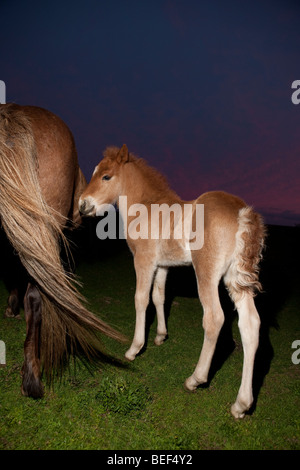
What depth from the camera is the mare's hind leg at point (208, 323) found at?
115 inches

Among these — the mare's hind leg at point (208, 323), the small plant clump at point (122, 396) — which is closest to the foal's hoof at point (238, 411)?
the mare's hind leg at point (208, 323)

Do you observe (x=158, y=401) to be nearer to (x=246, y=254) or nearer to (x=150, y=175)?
(x=246, y=254)

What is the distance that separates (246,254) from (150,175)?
182 centimetres

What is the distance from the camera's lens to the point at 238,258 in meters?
2.93

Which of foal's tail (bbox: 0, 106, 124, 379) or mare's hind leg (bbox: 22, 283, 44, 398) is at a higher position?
foal's tail (bbox: 0, 106, 124, 379)

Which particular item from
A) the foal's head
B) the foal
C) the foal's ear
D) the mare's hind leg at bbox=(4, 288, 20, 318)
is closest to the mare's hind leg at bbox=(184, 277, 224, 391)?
the foal

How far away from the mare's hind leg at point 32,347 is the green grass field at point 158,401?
0.42ft

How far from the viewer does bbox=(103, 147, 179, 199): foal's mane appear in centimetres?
409

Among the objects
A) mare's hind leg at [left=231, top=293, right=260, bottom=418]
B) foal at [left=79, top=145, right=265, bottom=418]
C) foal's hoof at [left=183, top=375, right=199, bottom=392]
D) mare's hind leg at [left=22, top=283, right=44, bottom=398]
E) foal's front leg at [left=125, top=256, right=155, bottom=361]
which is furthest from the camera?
foal's front leg at [left=125, top=256, right=155, bottom=361]

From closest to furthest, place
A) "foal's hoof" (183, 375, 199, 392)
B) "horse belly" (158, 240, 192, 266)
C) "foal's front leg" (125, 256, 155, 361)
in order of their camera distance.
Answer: "foal's hoof" (183, 375, 199, 392) < "horse belly" (158, 240, 192, 266) < "foal's front leg" (125, 256, 155, 361)

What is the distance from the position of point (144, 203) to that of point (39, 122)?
1.56 meters

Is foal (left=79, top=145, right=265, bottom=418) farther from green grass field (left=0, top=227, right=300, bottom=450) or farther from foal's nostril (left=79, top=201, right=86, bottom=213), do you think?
green grass field (left=0, top=227, right=300, bottom=450)

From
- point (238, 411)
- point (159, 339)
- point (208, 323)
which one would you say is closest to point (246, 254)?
point (208, 323)

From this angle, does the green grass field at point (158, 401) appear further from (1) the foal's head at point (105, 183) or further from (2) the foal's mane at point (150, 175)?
(2) the foal's mane at point (150, 175)
